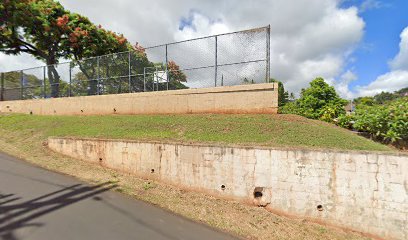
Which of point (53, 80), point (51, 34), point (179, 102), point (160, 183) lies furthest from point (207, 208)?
point (51, 34)

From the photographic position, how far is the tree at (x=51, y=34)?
1608 cm

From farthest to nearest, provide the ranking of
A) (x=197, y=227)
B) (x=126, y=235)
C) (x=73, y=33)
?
(x=73, y=33), (x=197, y=227), (x=126, y=235)

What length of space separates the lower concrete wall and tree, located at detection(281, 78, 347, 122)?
21.9 feet

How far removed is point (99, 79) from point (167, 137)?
308 inches

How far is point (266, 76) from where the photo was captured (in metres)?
8.62

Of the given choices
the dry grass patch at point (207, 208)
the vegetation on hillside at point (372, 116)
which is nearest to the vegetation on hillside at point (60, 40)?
the dry grass patch at point (207, 208)

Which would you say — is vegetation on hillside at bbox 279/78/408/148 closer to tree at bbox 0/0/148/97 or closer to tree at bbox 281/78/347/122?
tree at bbox 281/78/347/122

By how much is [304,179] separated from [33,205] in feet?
17.6

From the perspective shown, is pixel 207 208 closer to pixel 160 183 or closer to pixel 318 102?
pixel 160 183

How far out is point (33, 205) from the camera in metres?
4.50

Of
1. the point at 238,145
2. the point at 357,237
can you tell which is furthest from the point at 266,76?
the point at 357,237

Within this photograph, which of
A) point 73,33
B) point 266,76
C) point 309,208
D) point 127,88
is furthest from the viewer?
point 73,33

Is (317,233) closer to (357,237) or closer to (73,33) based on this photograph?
(357,237)

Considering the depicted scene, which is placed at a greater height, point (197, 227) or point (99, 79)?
point (99, 79)
